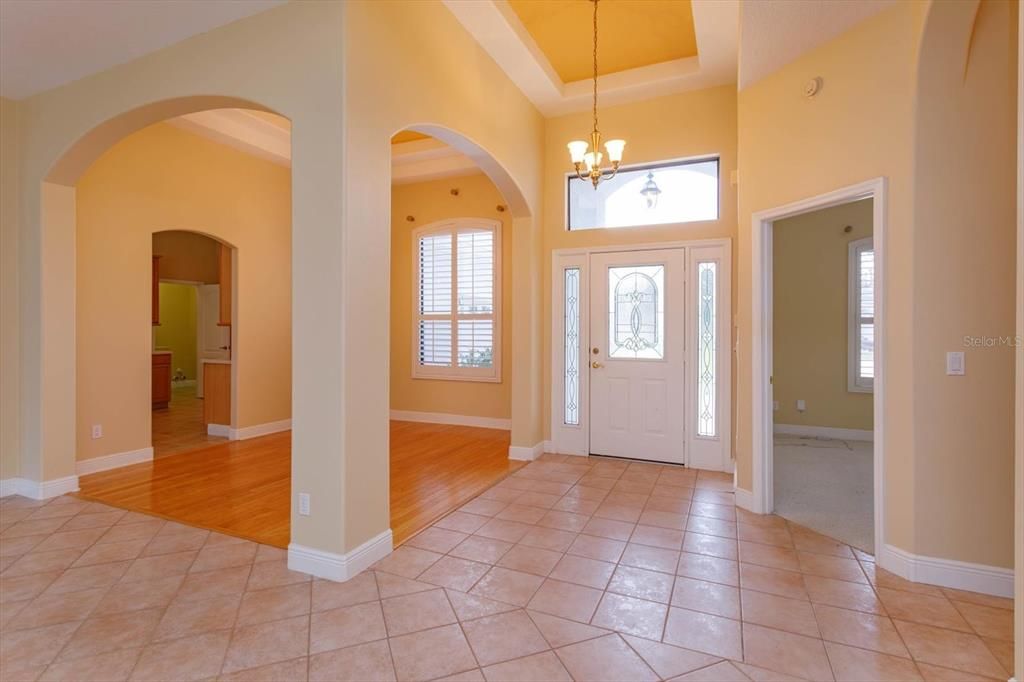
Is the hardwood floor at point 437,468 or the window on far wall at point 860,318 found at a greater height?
the window on far wall at point 860,318

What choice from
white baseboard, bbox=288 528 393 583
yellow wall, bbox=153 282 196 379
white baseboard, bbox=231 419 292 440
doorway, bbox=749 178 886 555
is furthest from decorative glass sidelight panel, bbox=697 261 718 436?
yellow wall, bbox=153 282 196 379

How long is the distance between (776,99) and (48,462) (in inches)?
242

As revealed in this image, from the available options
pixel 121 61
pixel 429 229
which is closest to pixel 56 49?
pixel 121 61

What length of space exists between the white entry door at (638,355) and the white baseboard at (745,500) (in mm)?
1013

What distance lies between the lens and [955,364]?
250cm

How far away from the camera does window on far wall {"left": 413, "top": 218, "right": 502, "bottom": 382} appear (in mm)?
6520

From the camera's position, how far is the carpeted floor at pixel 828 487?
3324 mm

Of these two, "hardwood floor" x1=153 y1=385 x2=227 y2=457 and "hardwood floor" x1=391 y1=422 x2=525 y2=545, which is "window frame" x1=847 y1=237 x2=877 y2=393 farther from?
"hardwood floor" x1=153 y1=385 x2=227 y2=457

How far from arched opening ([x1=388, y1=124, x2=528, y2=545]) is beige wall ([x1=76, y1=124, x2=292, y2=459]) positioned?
161cm

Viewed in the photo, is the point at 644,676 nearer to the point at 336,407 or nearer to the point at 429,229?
the point at 336,407

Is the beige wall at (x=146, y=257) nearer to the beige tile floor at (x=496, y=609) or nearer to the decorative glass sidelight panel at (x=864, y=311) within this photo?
the beige tile floor at (x=496, y=609)

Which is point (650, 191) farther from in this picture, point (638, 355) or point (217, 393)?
point (217, 393)

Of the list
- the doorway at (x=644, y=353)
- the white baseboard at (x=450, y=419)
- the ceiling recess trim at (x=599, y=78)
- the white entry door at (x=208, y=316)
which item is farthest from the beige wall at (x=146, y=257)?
the doorway at (x=644, y=353)

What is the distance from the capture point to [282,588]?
2500mm
